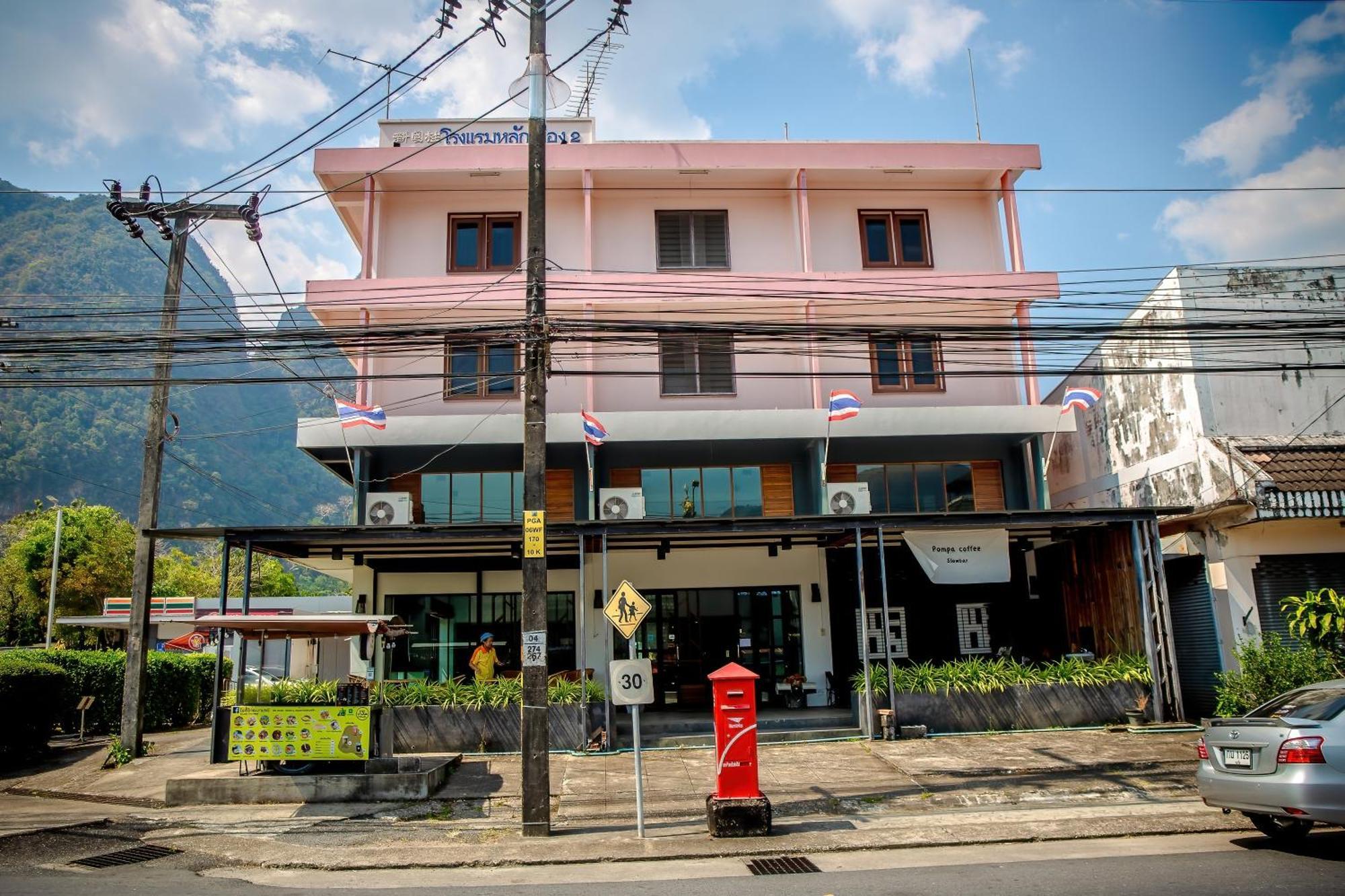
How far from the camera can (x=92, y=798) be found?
13523mm

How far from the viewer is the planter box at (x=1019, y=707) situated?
16266mm

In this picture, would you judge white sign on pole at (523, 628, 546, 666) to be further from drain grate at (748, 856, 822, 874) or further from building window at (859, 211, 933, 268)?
building window at (859, 211, 933, 268)

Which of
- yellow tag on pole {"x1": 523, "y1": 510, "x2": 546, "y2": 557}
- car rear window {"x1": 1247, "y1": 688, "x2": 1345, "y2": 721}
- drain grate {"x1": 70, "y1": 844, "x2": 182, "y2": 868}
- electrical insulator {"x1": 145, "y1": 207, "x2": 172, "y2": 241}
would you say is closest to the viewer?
car rear window {"x1": 1247, "y1": 688, "x2": 1345, "y2": 721}

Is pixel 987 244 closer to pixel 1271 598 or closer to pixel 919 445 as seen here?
pixel 919 445

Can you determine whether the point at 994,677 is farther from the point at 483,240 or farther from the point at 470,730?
the point at 483,240

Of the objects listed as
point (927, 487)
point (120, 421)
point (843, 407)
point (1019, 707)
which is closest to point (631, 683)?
point (1019, 707)

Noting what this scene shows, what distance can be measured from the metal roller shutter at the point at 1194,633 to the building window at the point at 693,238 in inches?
465

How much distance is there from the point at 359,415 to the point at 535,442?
8081mm

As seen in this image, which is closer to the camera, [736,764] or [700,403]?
[736,764]

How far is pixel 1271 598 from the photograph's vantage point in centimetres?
1725

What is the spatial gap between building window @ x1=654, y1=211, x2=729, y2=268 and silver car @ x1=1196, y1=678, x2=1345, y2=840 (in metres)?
15.4

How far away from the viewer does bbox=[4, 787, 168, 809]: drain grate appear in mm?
12924

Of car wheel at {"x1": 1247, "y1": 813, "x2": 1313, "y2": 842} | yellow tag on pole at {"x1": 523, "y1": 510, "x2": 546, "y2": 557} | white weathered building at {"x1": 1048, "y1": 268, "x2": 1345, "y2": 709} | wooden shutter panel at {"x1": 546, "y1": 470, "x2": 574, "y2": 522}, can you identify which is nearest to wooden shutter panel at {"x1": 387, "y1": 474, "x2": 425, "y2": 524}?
wooden shutter panel at {"x1": 546, "y1": 470, "x2": 574, "y2": 522}

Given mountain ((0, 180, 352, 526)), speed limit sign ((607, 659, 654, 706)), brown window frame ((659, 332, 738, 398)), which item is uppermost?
mountain ((0, 180, 352, 526))
